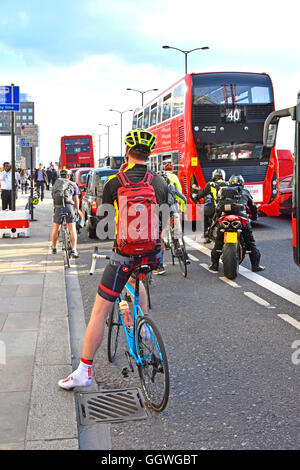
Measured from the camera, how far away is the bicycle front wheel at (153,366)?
3.78 m

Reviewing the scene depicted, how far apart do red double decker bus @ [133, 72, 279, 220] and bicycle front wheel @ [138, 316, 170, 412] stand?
39.0ft

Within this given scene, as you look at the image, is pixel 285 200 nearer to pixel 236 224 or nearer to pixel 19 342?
pixel 236 224

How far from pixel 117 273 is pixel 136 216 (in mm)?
422

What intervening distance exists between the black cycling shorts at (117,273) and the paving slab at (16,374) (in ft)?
2.90

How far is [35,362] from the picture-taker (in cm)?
478

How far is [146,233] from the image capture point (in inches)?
158

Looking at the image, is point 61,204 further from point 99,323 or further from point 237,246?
point 99,323

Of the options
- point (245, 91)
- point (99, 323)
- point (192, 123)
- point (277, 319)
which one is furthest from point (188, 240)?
point (99, 323)

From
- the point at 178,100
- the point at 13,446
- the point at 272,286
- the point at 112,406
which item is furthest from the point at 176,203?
the point at 178,100

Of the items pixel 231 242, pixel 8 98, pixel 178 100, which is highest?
pixel 178 100

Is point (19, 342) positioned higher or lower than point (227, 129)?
lower

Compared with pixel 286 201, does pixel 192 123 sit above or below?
above

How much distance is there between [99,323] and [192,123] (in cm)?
1187

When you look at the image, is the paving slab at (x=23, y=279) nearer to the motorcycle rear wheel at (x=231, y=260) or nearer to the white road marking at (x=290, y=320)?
the motorcycle rear wheel at (x=231, y=260)
